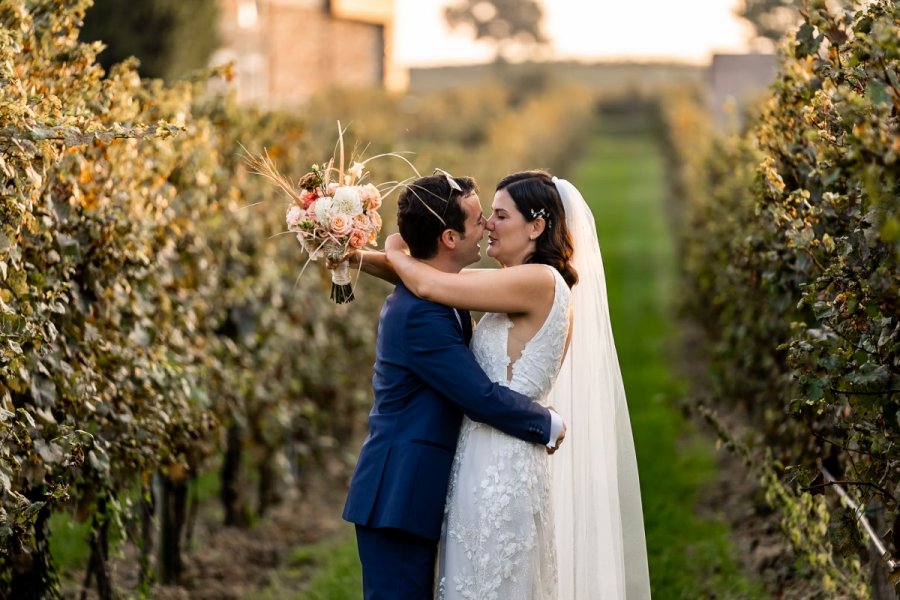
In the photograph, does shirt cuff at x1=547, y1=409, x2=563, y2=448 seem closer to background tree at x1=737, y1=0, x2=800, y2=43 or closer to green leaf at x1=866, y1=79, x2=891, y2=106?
green leaf at x1=866, y1=79, x2=891, y2=106

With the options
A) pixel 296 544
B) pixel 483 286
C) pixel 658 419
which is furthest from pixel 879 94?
pixel 658 419

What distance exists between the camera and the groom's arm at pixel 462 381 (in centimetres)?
404

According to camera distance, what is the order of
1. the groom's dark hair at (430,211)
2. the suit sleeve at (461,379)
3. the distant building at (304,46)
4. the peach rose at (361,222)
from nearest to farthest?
1. the suit sleeve at (461,379)
2. the groom's dark hair at (430,211)
3. the peach rose at (361,222)
4. the distant building at (304,46)

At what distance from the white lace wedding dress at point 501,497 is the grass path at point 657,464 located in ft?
7.91

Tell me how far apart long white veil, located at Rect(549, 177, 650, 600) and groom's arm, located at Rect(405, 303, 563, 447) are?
0.51 metres

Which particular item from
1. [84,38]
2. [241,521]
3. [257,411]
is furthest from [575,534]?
[84,38]

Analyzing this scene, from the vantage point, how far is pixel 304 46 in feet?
107

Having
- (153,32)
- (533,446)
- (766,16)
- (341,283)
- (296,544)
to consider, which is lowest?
(296,544)

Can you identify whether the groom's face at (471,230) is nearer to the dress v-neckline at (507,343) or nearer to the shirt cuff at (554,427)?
the dress v-neckline at (507,343)

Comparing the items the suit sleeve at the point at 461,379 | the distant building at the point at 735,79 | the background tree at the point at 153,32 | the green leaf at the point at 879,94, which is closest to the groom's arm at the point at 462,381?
the suit sleeve at the point at 461,379

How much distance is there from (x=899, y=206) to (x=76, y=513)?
11.6ft

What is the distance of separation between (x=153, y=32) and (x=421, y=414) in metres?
15.9

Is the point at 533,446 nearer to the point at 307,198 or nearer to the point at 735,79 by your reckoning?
the point at 307,198

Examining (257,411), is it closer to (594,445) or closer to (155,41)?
(594,445)
